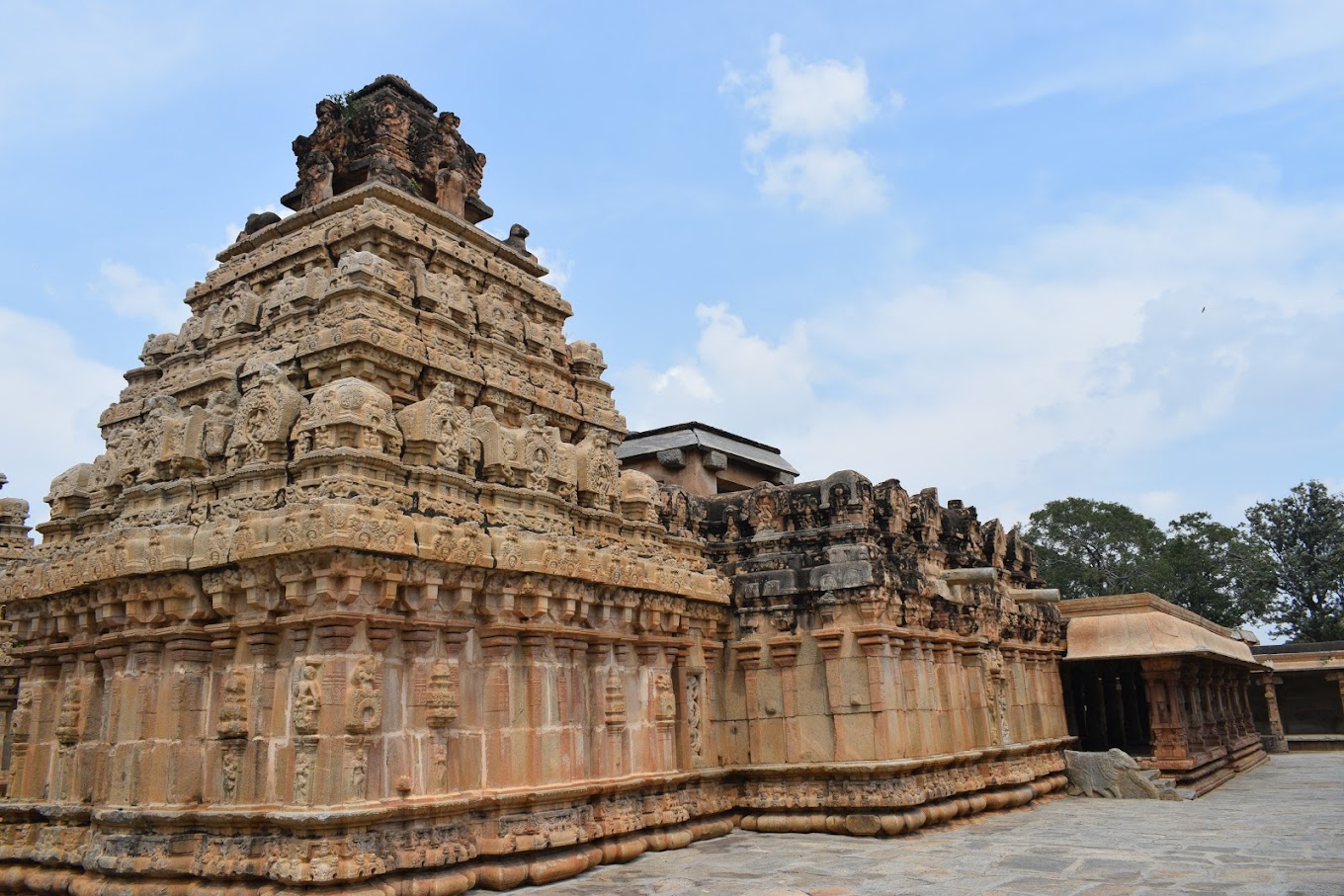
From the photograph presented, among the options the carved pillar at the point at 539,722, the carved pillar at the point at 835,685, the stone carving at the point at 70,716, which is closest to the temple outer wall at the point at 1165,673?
the carved pillar at the point at 835,685

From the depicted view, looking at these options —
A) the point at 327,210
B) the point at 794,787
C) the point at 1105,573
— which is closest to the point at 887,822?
the point at 794,787

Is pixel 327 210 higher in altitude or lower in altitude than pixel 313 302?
higher

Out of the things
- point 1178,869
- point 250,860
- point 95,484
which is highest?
point 95,484

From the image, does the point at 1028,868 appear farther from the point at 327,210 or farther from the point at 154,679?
the point at 327,210

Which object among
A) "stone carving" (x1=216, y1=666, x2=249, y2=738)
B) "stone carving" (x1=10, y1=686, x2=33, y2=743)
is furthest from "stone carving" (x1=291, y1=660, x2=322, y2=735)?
"stone carving" (x1=10, y1=686, x2=33, y2=743)

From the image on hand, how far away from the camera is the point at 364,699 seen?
8.54 meters

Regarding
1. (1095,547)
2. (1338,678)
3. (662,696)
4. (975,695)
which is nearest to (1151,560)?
(1095,547)

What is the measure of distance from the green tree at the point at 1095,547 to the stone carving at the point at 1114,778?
122 ft

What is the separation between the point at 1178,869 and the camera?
10023 millimetres

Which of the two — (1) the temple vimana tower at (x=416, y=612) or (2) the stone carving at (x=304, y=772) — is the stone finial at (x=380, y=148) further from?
(2) the stone carving at (x=304, y=772)

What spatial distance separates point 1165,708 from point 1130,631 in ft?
5.25

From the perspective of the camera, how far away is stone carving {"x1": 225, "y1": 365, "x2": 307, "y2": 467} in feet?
31.5

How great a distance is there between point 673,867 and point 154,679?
557 centimetres

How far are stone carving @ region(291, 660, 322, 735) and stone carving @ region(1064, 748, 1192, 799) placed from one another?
14946 mm
